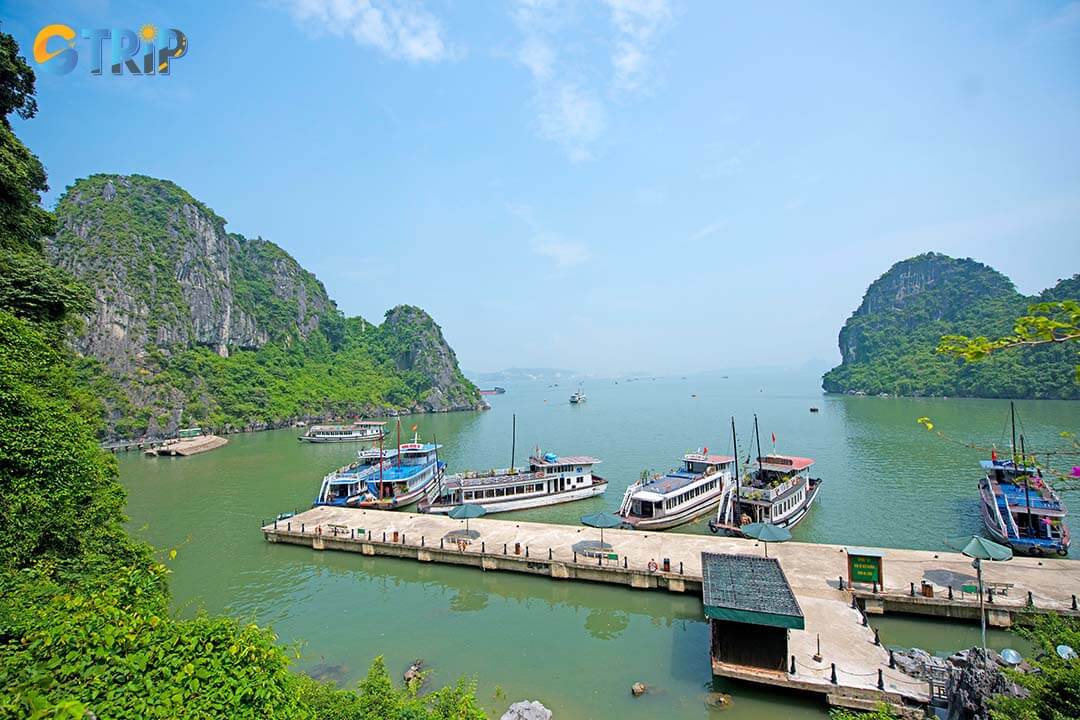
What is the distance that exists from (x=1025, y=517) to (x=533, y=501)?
84.7ft

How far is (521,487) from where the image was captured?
111ft

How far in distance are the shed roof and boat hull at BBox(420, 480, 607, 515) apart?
18.0 metres

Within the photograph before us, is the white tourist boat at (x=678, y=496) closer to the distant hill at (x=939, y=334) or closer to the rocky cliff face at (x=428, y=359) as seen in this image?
the distant hill at (x=939, y=334)

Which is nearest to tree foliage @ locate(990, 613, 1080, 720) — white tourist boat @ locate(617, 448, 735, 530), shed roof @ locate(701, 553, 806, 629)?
shed roof @ locate(701, 553, 806, 629)

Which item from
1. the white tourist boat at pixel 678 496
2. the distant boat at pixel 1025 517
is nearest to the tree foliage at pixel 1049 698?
the distant boat at pixel 1025 517

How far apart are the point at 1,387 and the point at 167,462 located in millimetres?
53932

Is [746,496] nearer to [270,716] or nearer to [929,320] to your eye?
[270,716]

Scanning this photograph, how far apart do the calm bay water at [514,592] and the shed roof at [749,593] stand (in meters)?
2.19

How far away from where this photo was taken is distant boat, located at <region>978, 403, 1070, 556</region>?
22.8m

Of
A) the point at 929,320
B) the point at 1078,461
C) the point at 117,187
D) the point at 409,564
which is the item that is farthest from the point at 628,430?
the point at 929,320

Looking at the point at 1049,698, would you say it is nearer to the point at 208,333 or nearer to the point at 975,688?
the point at 975,688

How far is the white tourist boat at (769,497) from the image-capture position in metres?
26.8

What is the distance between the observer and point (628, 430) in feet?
246

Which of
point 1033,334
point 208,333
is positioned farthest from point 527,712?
point 208,333
